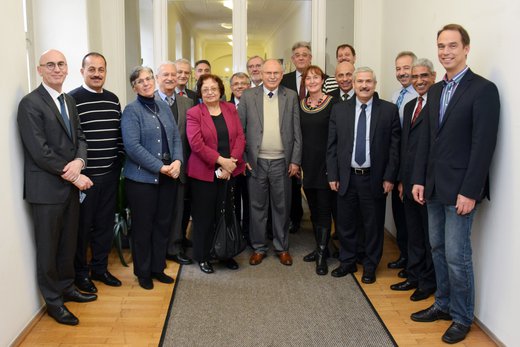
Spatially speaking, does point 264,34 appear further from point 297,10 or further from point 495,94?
point 495,94

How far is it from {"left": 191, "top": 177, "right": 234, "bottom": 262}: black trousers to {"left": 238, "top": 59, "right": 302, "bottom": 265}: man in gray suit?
316 mm

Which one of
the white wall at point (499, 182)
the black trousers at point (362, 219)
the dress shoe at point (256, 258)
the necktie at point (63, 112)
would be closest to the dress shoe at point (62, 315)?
the necktie at point (63, 112)

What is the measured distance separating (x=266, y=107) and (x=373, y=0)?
2229 millimetres

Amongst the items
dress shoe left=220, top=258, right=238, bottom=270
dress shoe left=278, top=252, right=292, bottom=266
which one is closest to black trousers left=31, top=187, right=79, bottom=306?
dress shoe left=220, top=258, right=238, bottom=270

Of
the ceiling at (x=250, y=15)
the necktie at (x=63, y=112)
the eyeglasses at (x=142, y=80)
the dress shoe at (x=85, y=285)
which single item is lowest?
the dress shoe at (x=85, y=285)

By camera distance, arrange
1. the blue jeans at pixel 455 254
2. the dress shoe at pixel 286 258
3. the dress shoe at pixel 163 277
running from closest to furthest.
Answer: the blue jeans at pixel 455 254, the dress shoe at pixel 163 277, the dress shoe at pixel 286 258

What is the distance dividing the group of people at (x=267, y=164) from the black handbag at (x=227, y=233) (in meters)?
0.05

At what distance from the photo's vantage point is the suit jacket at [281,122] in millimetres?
3893

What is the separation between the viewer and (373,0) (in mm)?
5211

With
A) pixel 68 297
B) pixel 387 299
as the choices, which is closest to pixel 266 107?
pixel 387 299

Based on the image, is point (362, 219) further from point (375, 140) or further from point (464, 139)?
point (464, 139)

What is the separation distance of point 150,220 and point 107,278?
601mm

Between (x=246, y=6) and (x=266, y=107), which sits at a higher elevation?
(x=246, y=6)

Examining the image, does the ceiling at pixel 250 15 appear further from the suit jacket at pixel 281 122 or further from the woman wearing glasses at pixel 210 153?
the woman wearing glasses at pixel 210 153
